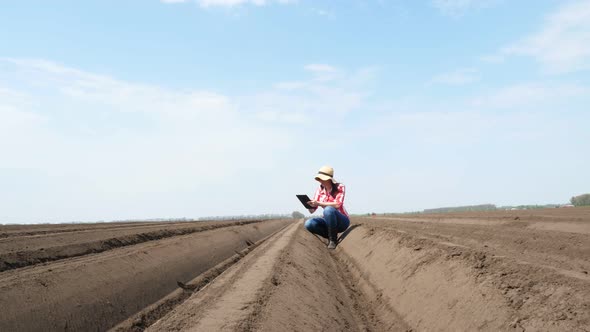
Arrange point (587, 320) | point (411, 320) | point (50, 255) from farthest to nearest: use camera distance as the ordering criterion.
A: point (50, 255), point (411, 320), point (587, 320)

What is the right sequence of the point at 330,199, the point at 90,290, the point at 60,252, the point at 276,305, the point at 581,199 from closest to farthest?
the point at 276,305, the point at 90,290, the point at 60,252, the point at 330,199, the point at 581,199

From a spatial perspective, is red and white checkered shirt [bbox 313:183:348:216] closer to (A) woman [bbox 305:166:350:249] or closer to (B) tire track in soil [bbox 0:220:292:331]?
(A) woman [bbox 305:166:350:249]

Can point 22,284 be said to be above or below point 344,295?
above

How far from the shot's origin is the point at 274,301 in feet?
15.6

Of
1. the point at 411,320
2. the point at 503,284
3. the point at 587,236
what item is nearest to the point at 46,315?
the point at 411,320

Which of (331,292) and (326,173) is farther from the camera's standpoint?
(326,173)

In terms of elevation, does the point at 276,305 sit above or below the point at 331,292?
above

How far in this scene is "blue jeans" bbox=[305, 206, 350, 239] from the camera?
10352 millimetres

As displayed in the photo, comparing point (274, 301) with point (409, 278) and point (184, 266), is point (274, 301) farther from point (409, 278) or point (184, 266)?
point (184, 266)

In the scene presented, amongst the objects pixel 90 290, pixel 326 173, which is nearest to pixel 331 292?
pixel 90 290

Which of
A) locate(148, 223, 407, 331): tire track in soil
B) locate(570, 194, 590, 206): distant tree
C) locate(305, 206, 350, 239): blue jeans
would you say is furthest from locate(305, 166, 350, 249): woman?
locate(570, 194, 590, 206): distant tree

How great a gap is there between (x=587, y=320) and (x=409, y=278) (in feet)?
9.83

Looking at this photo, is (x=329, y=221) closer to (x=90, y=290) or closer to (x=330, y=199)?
(x=330, y=199)

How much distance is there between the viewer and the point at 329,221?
10.6 metres
